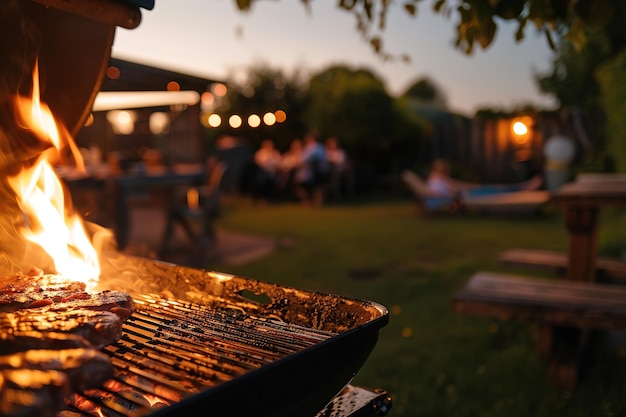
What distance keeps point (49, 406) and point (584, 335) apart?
4.24 metres

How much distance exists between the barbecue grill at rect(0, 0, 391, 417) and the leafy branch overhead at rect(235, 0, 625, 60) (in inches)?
39.9

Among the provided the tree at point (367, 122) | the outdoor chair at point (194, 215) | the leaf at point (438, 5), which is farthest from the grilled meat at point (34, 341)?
the tree at point (367, 122)

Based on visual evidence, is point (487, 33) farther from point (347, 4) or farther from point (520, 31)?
point (347, 4)

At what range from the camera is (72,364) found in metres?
1.17

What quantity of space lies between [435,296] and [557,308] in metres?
2.35

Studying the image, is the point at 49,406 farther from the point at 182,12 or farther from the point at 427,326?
the point at 427,326

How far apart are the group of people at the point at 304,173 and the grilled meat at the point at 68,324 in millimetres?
12985

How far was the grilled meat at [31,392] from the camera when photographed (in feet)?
3.40

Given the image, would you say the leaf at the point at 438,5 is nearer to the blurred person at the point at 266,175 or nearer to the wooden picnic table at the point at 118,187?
the wooden picnic table at the point at 118,187

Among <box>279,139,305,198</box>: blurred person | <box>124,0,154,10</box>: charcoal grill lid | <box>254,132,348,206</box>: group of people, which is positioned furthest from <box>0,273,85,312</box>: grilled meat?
<box>279,139,305,198</box>: blurred person

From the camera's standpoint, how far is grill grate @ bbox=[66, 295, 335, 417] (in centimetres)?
139

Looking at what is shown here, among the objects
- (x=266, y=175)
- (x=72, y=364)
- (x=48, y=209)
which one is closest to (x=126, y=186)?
(x=48, y=209)

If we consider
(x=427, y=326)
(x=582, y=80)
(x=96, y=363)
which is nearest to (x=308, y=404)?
(x=96, y=363)

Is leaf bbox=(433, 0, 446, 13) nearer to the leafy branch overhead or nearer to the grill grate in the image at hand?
the leafy branch overhead
